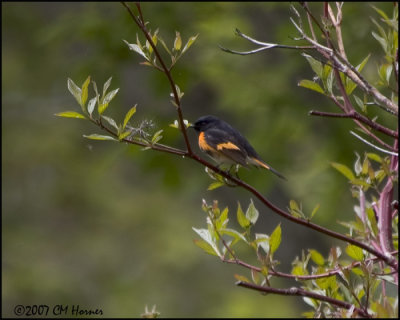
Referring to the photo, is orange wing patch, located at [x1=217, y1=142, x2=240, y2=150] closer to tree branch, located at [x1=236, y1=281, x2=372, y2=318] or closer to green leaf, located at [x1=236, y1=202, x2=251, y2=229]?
green leaf, located at [x1=236, y1=202, x2=251, y2=229]

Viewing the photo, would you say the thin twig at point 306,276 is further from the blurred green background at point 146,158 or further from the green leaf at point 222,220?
the blurred green background at point 146,158

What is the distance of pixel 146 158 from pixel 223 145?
3742 mm

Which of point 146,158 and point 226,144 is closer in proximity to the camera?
point 226,144

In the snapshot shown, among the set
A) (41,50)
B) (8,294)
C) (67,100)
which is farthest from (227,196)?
(8,294)

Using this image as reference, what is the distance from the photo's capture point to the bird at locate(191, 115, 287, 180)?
11.8 feet

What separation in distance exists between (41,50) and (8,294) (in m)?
3.62

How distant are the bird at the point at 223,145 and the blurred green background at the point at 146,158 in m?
1.57

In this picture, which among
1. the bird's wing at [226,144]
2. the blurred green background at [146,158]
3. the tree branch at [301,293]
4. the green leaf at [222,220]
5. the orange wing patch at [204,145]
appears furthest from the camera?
the blurred green background at [146,158]

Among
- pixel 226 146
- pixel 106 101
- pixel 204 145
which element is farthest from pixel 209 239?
pixel 204 145

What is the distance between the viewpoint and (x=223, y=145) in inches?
145

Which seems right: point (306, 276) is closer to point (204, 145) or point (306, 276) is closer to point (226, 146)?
point (226, 146)

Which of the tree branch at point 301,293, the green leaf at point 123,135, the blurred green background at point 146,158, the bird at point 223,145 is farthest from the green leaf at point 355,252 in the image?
the blurred green background at point 146,158

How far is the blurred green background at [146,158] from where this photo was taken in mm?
6945

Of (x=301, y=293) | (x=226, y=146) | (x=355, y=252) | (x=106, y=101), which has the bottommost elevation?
(x=301, y=293)
